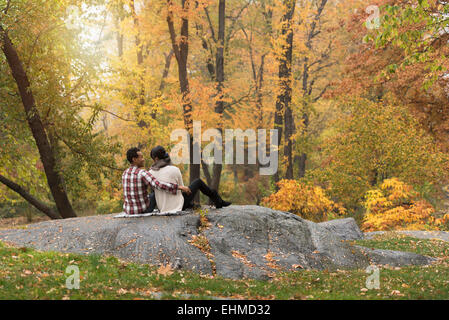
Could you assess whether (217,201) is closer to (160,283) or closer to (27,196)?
(160,283)

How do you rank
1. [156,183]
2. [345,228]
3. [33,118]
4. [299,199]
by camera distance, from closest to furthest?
[156,183] → [33,118] → [345,228] → [299,199]

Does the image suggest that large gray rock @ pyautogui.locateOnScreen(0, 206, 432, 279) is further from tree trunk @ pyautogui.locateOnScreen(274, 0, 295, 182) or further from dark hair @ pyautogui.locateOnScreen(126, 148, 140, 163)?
tree trunk @ pyautogui.locateOnScreen(274, 0, 295, 182)

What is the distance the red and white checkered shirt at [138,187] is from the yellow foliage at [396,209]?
9.99 metres

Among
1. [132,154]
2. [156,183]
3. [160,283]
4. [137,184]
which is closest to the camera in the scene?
[160,283]

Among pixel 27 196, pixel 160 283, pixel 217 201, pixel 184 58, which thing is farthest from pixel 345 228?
pixel 27 196

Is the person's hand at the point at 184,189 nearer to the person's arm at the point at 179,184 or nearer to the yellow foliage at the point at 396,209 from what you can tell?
the person's arm at the point at 179,184

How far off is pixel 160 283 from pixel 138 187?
262 centimetres

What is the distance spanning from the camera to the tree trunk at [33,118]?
1073 centimetres

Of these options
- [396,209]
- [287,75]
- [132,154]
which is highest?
[287,75]

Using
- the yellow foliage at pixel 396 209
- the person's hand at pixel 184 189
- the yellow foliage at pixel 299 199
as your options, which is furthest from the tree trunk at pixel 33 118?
the yellow foliage at pixel 396 209

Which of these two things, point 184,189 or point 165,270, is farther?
point 184,189

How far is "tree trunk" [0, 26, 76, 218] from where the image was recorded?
1073cm

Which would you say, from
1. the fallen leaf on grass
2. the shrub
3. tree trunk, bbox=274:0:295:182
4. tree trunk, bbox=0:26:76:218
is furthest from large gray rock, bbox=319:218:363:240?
tree trunk, bbox=0:26:76:218

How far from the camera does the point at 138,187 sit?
27.4 feet
